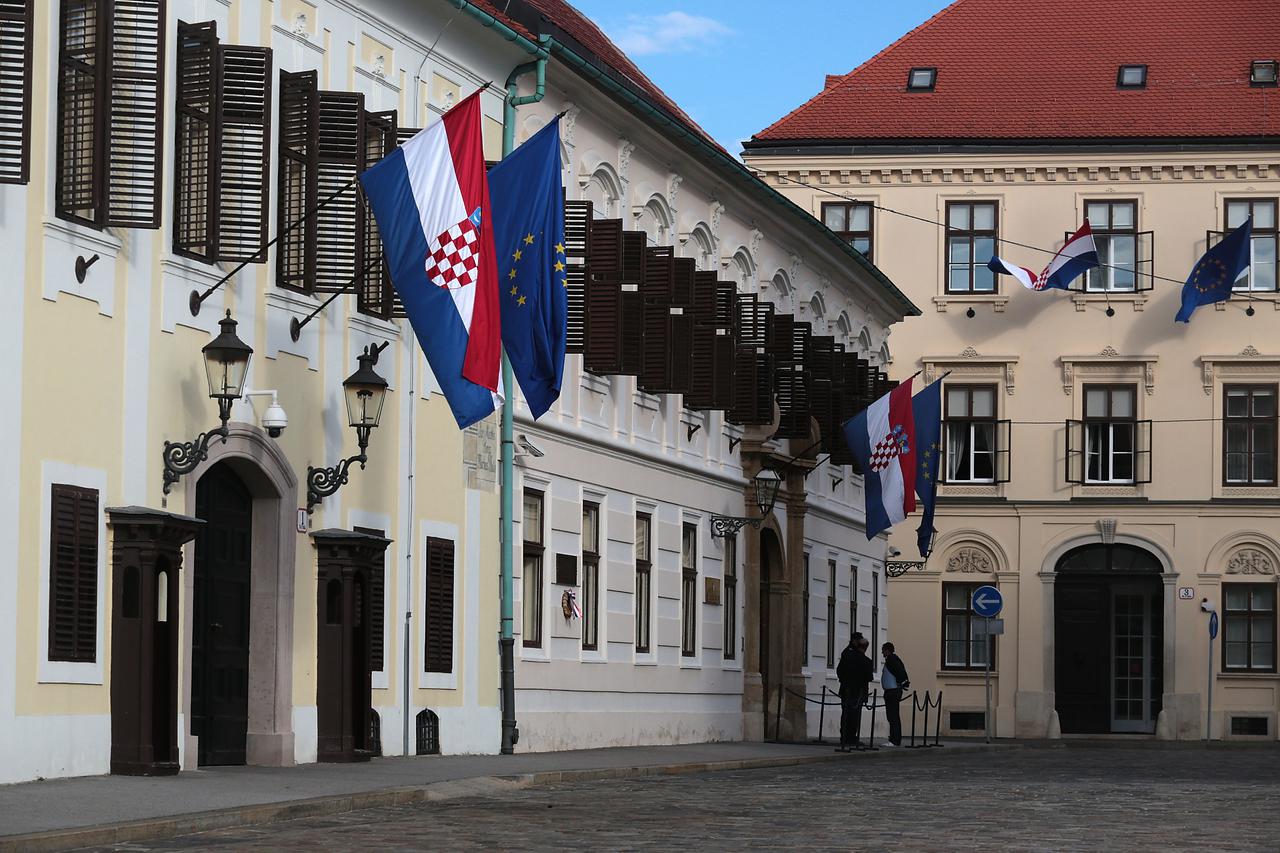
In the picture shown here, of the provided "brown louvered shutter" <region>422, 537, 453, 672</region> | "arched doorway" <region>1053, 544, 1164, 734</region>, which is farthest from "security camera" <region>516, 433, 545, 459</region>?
"arched doorway" <region>1053, 544, 1164, 734</region>

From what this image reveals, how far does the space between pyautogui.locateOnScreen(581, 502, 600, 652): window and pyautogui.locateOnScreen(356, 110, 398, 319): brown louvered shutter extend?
7733 mm

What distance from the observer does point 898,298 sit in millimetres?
49094

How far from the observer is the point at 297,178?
2205 centimetres

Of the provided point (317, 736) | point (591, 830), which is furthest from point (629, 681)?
point (591, 830)

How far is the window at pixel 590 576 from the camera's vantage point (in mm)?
30406

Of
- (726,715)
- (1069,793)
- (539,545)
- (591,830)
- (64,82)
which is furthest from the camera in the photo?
(726,715)

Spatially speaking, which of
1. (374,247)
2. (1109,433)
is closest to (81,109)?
(374,247)

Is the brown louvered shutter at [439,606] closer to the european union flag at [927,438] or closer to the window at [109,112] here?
the window at [109,112]

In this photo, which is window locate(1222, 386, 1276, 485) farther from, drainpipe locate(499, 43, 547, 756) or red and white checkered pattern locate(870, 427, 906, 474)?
drainpipe locate(499, 43, 547, 756)

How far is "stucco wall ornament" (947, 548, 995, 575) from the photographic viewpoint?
53.7 meters

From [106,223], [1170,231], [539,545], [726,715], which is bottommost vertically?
[726,715]

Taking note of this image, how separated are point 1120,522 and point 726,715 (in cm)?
1947

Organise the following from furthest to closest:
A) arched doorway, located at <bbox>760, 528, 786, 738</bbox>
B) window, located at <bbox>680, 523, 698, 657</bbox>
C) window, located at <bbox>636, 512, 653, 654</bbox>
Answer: arched doorway, located at <bbox>760, 528, 786, 738</bbox>, window, located at <bbox>680, 523, 698, 657</bbox>, window, located at <bbox>636, 512, 653, 654</bbox>

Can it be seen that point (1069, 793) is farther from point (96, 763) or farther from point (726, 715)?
point (726, 715)
